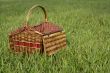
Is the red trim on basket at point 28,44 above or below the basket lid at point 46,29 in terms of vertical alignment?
below

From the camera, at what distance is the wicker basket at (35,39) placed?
4.12 m

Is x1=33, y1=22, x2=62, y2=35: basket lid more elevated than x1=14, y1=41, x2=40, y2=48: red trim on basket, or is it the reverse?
x1=33, y1=22, x2=62, y2=35: basket lid

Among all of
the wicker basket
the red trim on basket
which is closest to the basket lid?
the wicker basket

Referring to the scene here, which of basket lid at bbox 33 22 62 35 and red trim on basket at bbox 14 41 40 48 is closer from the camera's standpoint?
red trim on basket at bbox 14 41 40 48

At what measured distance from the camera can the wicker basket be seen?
412cm

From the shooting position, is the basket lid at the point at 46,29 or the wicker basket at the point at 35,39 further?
the basket lid at the point at 46,29

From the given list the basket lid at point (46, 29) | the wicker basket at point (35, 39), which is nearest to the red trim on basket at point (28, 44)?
the wicker basket at point (35, 39)

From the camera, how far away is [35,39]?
4133 mm

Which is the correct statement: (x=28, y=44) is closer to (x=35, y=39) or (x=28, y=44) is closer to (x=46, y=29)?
(x=35, y=39)

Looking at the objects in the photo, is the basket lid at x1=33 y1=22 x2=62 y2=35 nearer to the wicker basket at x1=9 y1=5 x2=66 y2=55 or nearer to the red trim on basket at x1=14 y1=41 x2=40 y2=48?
the wicker basket at x1=9 y1=5 x2=66 y2=55

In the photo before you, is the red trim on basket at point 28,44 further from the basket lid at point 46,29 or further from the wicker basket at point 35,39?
the basket lid at point 46,29

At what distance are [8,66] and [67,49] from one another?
3.68 ft

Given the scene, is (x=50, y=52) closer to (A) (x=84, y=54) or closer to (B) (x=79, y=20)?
(A) (x=84, y=54)

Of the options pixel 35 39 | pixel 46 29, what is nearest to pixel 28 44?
pixel 35 39
